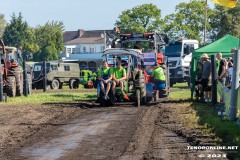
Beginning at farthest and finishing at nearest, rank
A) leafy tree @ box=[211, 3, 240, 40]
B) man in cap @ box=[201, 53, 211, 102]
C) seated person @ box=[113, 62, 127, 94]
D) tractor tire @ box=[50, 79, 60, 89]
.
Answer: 1. leafy tree @ box=[211, 3, 240, 40]
2. tractor tire @ box=[50, 79, 60, 89]
3. seated person @ box=[113, 62, 127, 94]
4. man in cap @ box=[201, 53, 211, 102]

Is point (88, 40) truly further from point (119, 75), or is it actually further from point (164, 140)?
point (164, 140)

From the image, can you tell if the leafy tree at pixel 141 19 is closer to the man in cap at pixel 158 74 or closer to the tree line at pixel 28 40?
the tree line at pixel 28 40

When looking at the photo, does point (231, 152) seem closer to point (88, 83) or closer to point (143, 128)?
point (143, 128)

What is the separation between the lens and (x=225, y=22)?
73750 mm

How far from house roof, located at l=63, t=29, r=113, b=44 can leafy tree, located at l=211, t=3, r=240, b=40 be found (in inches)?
1511

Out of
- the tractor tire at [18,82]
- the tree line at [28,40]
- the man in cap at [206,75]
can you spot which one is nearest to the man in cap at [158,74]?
the man in cap at [206,75]

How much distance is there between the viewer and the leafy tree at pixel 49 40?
93938 mm

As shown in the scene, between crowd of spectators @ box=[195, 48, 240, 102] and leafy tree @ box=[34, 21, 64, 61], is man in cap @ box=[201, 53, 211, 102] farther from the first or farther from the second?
leafy tree @ box=[34, 21, 64, 61]

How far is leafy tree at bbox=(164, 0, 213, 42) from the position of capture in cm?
7862

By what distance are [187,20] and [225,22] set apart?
8.02 m

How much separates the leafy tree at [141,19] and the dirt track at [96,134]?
200 feet

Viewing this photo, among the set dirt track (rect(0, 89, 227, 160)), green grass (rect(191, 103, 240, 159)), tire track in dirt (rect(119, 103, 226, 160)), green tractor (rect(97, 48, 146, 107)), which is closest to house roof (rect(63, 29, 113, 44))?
green tractor (rect(97, 48, 146, 107))

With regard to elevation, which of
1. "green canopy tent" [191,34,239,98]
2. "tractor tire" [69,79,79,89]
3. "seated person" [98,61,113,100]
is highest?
"green canopy tent" [191,34,239,98]

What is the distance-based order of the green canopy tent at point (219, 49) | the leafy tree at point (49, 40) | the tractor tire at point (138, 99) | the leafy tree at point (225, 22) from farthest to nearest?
1. the leafy tree at point (49, 40)
2. the leafy tree at point (225, 22)
3. the green canopy tent at point (219, 49)
4. the tractor tire at point (138, 99)
